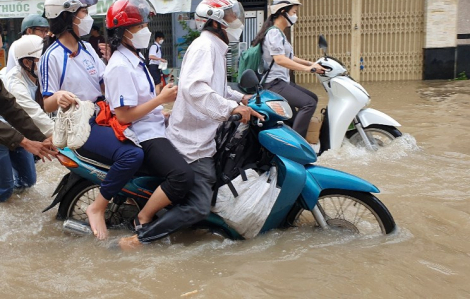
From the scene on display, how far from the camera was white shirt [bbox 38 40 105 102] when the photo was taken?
402 centimetres

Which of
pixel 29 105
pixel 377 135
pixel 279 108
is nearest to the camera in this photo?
pixel 279 108

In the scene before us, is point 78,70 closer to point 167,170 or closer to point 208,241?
point 167,170

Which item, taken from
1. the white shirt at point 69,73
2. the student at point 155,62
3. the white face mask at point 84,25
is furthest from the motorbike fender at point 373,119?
the student at point 155,62

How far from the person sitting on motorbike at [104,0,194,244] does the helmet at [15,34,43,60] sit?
5.26 feet

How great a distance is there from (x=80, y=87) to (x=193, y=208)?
1.21m

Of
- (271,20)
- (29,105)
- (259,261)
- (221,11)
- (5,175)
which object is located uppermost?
(221,11)

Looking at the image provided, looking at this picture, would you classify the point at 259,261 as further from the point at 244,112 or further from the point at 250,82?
the point at 250,82

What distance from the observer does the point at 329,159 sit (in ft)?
20.7

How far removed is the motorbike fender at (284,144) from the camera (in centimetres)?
376

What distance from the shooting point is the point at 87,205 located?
14.4 ft

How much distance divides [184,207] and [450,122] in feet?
18.9

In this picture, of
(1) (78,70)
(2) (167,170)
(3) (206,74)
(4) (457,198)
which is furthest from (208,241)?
(4) (457,198)

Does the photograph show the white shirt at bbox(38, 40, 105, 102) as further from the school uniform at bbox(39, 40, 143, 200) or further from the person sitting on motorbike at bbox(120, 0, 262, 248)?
the person sitting on motorbike at bbox(120, 0, 262, 248)

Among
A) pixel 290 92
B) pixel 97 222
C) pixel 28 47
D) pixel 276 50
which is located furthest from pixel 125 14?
pixel 290 92
